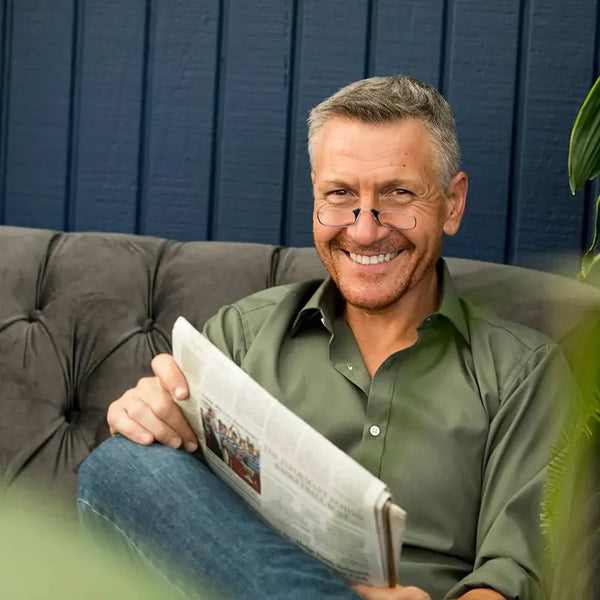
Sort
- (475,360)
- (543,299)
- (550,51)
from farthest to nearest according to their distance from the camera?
(550,51)
(543,299)
(475,360)

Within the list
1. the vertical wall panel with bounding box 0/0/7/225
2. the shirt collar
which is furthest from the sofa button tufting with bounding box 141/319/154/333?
the vertical wall panel with bounding box 0/0/7/225

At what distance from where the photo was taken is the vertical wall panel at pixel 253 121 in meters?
1.83

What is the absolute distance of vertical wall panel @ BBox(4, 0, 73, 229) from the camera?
6.15 feet

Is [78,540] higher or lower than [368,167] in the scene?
lower

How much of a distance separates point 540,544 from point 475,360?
0.25 meters

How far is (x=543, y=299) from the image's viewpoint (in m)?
1.42

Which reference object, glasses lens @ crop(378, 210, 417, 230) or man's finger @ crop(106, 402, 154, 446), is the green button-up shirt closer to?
glasses lens @ crop(378, 210, 417, 230)

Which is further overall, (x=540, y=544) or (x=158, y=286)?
(x=158, y=286)

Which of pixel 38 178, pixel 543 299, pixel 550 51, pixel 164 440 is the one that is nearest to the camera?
pixel 164 440

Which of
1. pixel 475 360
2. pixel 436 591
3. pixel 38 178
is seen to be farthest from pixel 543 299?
pixel 38 178

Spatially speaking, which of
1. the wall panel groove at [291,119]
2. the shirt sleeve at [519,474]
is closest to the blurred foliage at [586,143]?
the shirt sleeve at [519,474]

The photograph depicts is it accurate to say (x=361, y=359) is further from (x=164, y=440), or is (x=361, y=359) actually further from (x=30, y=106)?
(x=30, y=106)

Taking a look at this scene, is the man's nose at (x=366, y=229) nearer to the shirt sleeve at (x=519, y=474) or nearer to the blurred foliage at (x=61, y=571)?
the shirt sleeve at (x=519, y=474)

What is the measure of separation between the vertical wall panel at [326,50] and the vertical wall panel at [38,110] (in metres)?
0.46
